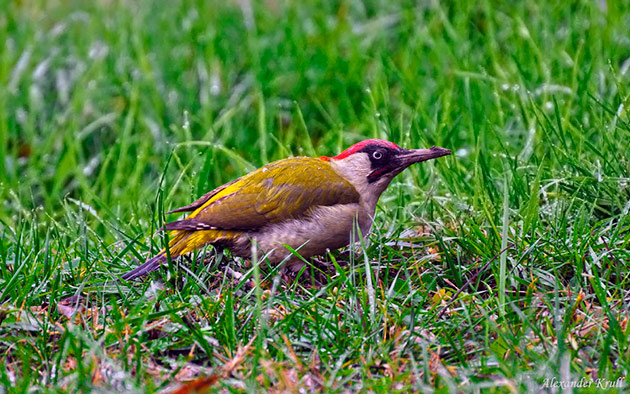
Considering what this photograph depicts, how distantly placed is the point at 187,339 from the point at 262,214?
77 cm

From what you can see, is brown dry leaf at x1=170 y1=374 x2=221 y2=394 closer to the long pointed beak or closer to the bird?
the bird

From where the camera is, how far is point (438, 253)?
379cm

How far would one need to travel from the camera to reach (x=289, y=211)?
3777 mm

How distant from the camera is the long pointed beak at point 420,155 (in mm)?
3855

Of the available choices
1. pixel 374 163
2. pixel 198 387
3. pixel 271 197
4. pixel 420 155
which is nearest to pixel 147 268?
pixel 271 197

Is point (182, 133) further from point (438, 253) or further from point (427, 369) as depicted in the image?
point (427, 369)

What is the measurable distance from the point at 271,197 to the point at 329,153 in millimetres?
1716

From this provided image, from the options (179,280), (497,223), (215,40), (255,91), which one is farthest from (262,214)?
(215,40)

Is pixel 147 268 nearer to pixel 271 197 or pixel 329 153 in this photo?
pixel 271 197

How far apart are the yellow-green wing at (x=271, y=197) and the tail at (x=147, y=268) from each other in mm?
132

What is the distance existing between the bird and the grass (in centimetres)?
11

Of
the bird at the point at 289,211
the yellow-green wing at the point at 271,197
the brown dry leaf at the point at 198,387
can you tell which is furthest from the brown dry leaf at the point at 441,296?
the brown dry leaf at the point at 198,387

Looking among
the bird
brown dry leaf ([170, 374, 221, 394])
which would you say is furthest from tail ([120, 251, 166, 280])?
brown dry leaf ([170, 374, 221, 394])

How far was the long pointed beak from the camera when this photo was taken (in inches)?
152
